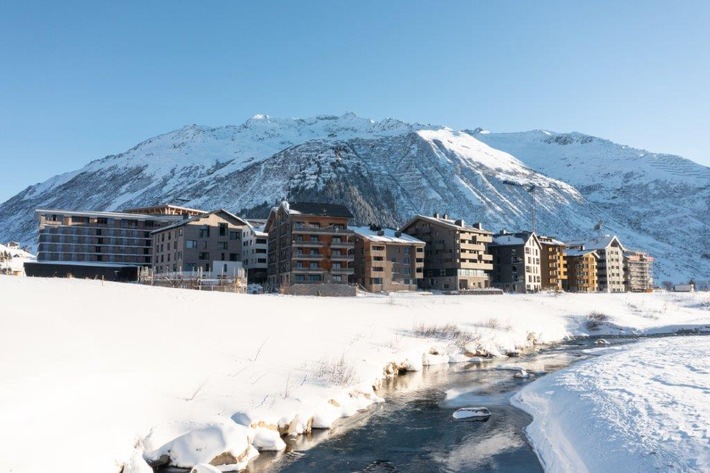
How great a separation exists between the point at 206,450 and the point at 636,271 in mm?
195370

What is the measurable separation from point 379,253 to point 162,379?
265 feet

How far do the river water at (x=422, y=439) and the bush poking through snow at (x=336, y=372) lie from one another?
224cm

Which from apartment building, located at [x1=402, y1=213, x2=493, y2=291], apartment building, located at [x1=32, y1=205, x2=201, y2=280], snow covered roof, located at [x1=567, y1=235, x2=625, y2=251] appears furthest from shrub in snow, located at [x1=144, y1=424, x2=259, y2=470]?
snow covered roof, located at [x1=567, y1=235, x2=625, y2=251]

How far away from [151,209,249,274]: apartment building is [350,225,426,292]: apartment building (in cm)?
2389

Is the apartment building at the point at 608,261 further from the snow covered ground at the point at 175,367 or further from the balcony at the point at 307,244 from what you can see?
the snow covered ground at the point at 175,367

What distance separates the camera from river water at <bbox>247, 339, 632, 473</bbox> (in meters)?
18.3

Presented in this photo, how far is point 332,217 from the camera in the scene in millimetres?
93562

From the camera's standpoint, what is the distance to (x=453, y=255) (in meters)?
112

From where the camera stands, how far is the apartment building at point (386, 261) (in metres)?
101

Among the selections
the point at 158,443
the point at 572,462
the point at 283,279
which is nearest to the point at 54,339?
the point at 158,443

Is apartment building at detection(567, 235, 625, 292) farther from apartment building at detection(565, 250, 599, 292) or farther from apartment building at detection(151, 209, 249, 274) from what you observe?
apartment building at detection(151, 209, 249, 274)

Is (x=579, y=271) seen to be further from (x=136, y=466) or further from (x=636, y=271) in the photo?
(x=136, y=466)

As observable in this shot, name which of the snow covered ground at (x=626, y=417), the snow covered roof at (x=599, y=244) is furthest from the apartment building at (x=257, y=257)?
the snow covered roof at (x=599, y=244)

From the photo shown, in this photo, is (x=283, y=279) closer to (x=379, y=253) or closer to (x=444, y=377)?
(x=379, y=253)
